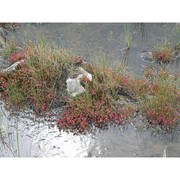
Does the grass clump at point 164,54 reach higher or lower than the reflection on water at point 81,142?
higher

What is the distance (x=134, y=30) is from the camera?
405 inches

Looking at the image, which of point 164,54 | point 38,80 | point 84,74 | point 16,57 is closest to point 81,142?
point 84,74

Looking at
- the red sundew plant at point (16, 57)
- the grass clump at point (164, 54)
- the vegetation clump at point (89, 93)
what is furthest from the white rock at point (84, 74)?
the grass clump at point (164, 54)

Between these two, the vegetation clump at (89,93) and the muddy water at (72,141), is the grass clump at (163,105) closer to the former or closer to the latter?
the vegetation clump at (89,93)

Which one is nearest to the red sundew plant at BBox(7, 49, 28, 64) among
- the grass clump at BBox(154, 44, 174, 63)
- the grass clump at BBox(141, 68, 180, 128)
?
the grass clump at BBox(141, 68, 180, 128)

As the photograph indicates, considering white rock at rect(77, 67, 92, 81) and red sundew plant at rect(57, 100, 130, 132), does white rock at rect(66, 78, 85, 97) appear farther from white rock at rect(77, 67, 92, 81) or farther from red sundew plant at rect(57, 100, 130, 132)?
red sundew plant at rect(57, 100, 130, 132)

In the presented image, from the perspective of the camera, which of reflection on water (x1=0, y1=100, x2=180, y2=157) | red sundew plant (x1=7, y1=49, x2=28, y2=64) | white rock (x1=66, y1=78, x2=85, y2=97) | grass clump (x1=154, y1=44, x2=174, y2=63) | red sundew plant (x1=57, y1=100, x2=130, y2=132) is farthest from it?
grass clump (x1=154, y1=44, x2=174, y2=63)

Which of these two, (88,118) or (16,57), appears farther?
(16,57)

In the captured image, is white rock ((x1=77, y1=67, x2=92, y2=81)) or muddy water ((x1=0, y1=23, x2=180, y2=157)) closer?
muddy water ((x1=0, y1=23, x2=180, y2=157))

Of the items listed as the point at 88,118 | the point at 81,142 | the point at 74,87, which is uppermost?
the point at 74,87

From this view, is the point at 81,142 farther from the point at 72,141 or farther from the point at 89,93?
the point at 89,93

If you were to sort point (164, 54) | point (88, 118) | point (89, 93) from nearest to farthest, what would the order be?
point (88, 118) < point (89, 93) < point (164, 54)

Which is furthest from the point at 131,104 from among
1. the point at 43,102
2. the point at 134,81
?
the point at 43,102

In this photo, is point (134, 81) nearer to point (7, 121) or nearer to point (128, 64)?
point (128, 64)
